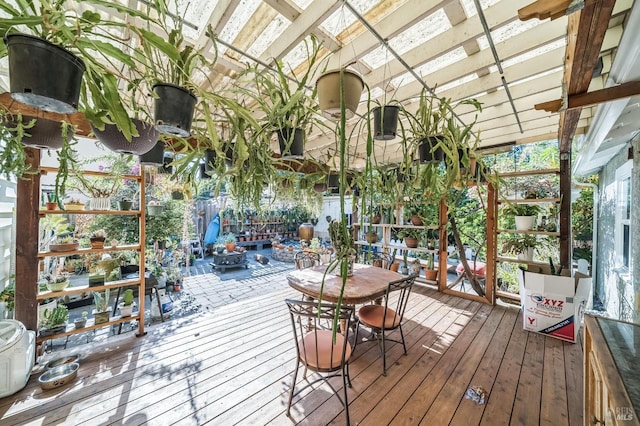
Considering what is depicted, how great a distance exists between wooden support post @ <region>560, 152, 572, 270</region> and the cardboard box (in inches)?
9.3

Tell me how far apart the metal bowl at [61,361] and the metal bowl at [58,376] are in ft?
0.27

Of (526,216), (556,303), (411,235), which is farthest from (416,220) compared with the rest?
(556,303)

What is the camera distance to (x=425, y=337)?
101 inches

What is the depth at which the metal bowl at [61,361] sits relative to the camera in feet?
6.45

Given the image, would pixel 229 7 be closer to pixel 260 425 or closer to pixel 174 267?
pixel 260 425

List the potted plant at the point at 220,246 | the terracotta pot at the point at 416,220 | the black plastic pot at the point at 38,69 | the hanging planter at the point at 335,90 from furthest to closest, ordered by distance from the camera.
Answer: the potted plant at the point at 220,246 < the terracotta pot at the point at 416,220 < the hanging planter at the point at 335,90 < the black plastic pot at the point at 38,69

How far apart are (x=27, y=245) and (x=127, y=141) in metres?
Result: 2.00

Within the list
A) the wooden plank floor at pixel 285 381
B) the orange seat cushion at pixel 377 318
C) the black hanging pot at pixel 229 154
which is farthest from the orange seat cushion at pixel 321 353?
the black hanging pot at pixel 229 154

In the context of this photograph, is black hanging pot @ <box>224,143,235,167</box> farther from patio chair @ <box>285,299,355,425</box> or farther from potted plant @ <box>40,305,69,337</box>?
potted plant @ <box>40,305,69,337</box>

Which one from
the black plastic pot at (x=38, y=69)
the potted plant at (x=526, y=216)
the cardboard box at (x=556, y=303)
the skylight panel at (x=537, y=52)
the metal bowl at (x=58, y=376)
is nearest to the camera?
the black plastic pot at (x=38, y=69)

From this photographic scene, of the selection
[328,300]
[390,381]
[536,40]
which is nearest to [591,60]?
[536,40]

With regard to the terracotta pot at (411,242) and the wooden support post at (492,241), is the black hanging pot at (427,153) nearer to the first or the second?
the wooden support post at (492,241)

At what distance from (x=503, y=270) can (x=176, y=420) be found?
521 cm

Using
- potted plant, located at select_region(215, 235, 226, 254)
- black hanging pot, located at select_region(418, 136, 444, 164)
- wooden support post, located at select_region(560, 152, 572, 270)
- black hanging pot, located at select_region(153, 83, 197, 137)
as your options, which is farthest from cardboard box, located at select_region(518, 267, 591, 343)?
potted plant, located at select_region(215, 235, 226, 254)
